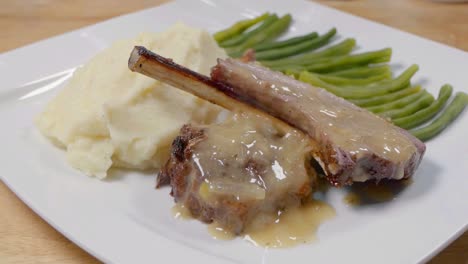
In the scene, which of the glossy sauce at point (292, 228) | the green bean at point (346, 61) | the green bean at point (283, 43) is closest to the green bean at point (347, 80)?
the green bean at point (346, 61)

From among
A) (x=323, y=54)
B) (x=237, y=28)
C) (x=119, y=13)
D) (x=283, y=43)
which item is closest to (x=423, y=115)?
(x=323, y=54)

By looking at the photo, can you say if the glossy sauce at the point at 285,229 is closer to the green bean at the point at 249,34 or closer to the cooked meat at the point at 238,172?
the cooked meat at the point at 238,172

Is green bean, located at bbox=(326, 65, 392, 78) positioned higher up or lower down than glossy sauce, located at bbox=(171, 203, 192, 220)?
higher up

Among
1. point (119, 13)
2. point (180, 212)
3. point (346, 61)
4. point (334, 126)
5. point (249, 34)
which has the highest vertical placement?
point (334, 126)

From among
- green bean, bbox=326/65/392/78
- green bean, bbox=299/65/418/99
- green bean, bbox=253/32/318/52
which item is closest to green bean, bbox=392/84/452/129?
green bean, bbox=299/65/418/99

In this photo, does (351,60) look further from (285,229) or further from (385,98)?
(285,229)

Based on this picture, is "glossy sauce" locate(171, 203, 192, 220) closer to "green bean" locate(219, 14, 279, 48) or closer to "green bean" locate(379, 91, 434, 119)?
"green bean" locate(379, 91, 434, 119)

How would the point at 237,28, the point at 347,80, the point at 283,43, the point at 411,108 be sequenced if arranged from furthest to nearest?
the point at 237,28 < the point at 283,43 < the point at 347,80 < the point at 411,108
